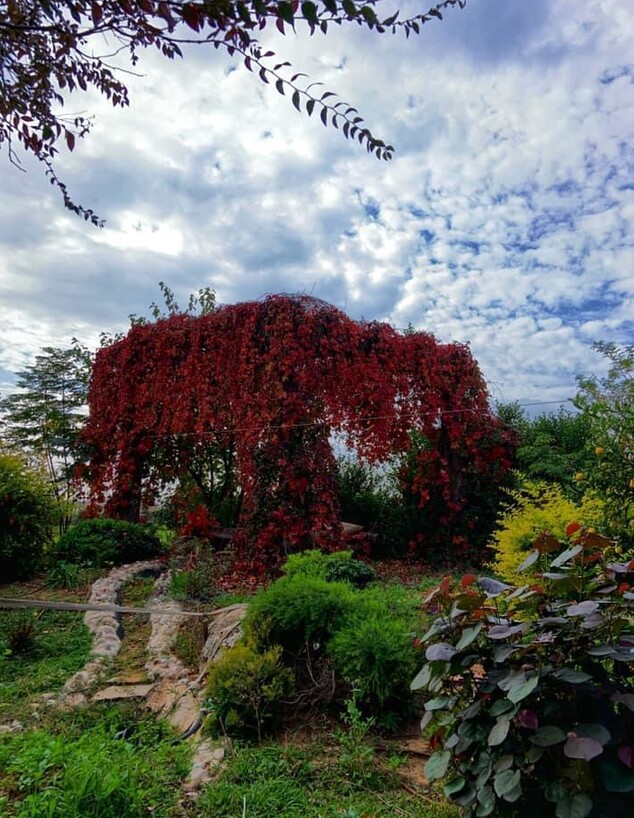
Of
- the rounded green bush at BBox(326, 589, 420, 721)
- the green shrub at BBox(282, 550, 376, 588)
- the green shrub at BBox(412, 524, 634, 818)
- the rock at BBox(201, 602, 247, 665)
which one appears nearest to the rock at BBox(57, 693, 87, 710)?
the rock at BBox(201, 602, 247, 665)

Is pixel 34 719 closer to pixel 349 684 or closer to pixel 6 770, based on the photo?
pixel 6 770

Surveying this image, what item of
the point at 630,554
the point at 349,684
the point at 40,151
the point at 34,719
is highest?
the point at 40,151

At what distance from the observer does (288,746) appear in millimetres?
2211

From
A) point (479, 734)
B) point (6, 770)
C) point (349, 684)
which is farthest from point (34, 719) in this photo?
point (479, 734)

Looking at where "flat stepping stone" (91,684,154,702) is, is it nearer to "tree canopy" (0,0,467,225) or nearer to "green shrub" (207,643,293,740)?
"green shrub" (207,643,293,740)

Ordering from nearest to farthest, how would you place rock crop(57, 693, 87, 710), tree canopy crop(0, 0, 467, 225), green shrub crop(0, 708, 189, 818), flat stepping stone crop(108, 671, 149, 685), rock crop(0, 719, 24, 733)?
1. tree canopy crop(0, 0, 467, 225)
2. green shrub crop(0, 708, 189, 818)
3. rock crop(0, 719, 24, 733)
4. rock crop(57, 693, 87, 710)
5. flat stepping stone crop(108, 671, 149, 685)

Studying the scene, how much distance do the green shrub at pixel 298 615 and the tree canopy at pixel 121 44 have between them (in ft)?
A: 6.16

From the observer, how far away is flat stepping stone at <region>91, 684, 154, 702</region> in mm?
3027

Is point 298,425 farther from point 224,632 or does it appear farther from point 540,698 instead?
point 540,698

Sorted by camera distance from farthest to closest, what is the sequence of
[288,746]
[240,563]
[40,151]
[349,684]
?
1. [240,563]
2. [349,684]
3. [288,746]
4. [40,151]

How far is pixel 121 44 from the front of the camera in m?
1.60

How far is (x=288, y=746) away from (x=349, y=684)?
0.41m

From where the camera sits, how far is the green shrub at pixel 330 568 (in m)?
3.37

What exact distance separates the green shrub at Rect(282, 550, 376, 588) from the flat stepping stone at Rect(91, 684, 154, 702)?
1020mm
